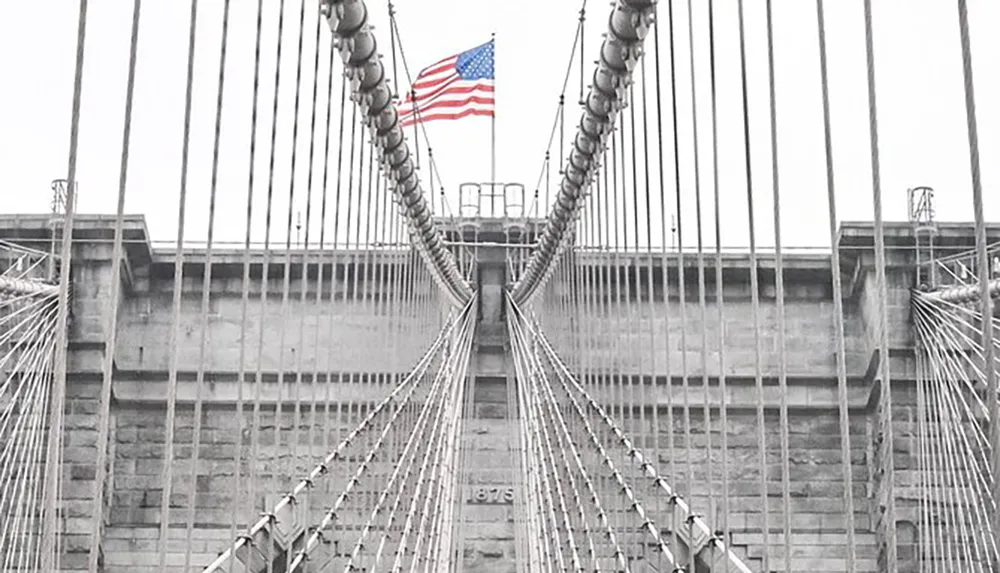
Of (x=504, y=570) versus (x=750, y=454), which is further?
(x=750, y=454)

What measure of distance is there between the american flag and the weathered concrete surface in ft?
8.03

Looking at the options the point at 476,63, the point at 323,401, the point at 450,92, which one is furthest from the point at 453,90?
the point at 323,401

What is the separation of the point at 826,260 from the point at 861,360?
117 cm

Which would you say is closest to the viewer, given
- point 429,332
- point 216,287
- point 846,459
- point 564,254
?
point 846,459

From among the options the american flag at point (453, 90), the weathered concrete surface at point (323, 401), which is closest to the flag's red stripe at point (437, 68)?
the american flag at point (453, 90)

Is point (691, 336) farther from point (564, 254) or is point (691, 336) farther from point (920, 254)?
point (564, 254)

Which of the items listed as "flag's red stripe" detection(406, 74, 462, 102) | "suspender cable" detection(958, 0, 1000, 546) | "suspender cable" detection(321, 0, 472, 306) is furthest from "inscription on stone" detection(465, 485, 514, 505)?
"suspender cable" detection(958, 0, 1000, 546)

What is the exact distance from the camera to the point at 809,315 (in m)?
25.2

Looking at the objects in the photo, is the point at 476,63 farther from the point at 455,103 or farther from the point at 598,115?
the point at 598,115

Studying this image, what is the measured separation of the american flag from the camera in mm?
23875

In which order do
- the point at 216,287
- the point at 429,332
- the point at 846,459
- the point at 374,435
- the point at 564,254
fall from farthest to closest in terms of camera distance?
the point at 216,287, the point at 429,332, the point at 564,254, the point at 374,435, the point at 846,459

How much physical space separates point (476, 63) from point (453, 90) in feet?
3.36

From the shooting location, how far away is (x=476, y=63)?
82.4ft

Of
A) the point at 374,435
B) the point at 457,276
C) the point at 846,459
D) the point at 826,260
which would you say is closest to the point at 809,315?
the point at 826,260
